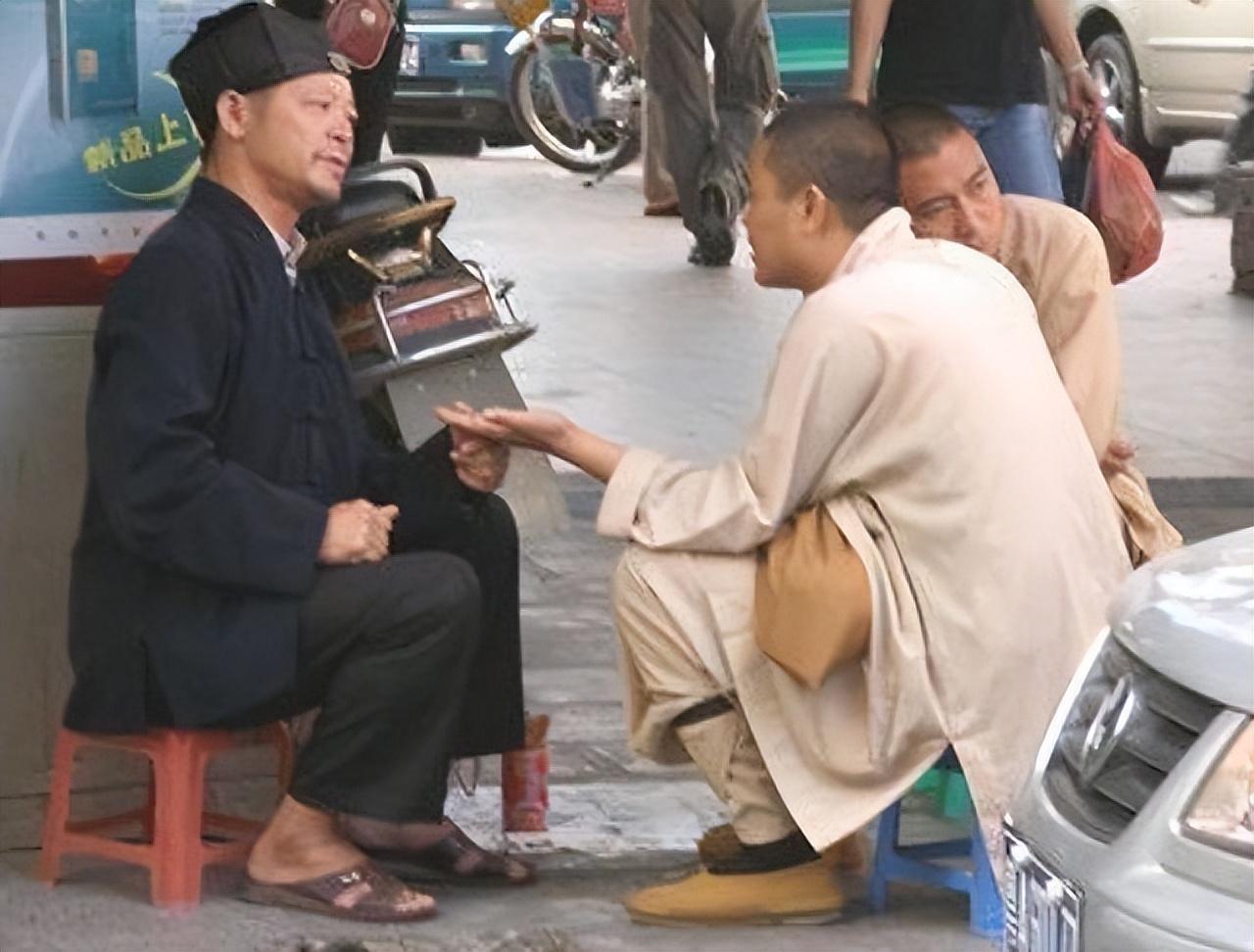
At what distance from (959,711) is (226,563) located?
1127mm

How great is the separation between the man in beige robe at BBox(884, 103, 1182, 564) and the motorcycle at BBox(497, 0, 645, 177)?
9793 mm

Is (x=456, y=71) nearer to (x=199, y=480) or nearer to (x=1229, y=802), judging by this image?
(x=199, y=480)

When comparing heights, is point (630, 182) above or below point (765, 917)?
below

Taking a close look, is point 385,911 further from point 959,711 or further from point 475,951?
point 959,711

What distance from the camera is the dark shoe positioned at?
443 inches

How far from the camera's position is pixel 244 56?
4305mm

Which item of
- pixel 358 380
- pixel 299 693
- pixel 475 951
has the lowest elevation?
pixel 475 951

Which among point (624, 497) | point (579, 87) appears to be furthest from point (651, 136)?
point (624, 497)

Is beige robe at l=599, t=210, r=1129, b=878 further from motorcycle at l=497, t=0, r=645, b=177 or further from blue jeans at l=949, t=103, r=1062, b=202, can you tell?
motorcycle at l=497, t=0, r=645, b=177

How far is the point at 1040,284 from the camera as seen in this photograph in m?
4.78

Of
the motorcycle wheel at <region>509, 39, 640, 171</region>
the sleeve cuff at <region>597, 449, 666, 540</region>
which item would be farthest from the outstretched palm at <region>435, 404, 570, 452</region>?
the motorcycle wheel at <region>509, 39, 640, 171</region>

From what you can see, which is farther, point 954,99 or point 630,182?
point 630,182

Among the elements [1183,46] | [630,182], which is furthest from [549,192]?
[1183,46]

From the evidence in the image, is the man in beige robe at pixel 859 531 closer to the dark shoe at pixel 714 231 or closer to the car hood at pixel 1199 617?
the car hood at pixel 1199 617
